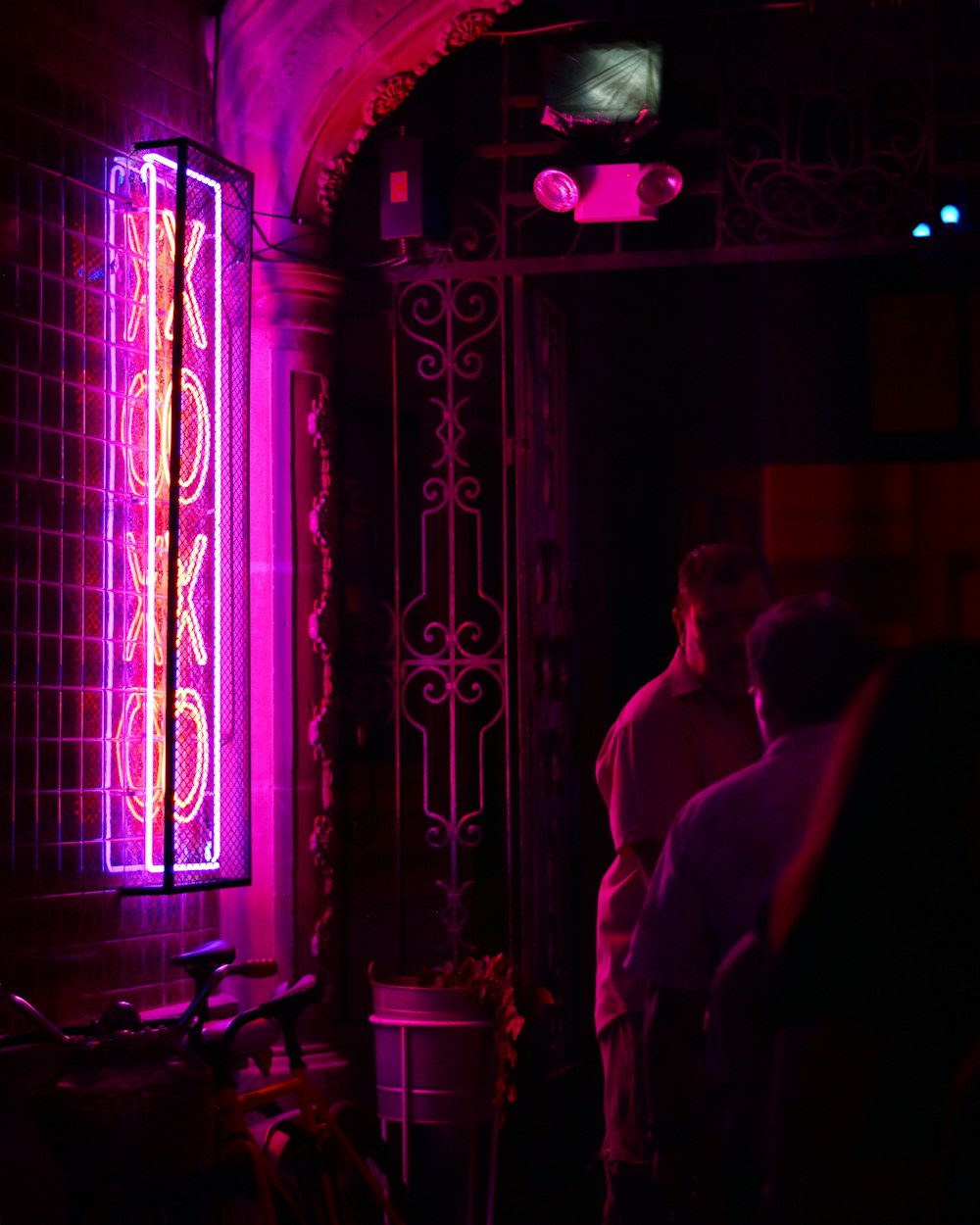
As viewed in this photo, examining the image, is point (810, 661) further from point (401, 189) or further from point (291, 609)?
point (401, 189)

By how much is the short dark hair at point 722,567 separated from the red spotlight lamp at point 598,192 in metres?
2.29

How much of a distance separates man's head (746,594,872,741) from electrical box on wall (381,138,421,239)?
375 cm

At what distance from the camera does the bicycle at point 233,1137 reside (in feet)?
14.2

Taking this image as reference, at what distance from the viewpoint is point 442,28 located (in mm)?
6402

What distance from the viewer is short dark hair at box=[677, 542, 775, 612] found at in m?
4.37

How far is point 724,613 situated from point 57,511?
224cm

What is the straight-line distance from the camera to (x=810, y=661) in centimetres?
319

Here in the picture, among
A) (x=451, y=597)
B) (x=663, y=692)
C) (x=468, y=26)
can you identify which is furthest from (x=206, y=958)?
(x=468, y=26)

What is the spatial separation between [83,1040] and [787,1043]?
91.9 inches

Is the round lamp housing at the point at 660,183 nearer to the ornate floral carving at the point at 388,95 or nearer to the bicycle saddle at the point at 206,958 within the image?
the ornate floral carving at the point at 388,95

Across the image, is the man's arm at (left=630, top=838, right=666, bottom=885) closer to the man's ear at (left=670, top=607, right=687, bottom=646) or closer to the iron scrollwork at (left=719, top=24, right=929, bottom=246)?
the man's ear at (left=670, top=607, right=687, bottom=646)

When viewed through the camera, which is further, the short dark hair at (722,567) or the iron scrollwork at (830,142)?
the iron scrollwork at (830,142)

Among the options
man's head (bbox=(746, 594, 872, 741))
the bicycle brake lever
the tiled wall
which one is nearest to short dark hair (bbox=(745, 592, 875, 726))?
man's head (bbox=(746, 594, 872, 741))

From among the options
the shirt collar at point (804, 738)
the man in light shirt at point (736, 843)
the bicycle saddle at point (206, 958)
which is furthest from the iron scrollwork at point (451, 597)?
the shirt collar at point (804, 738)
